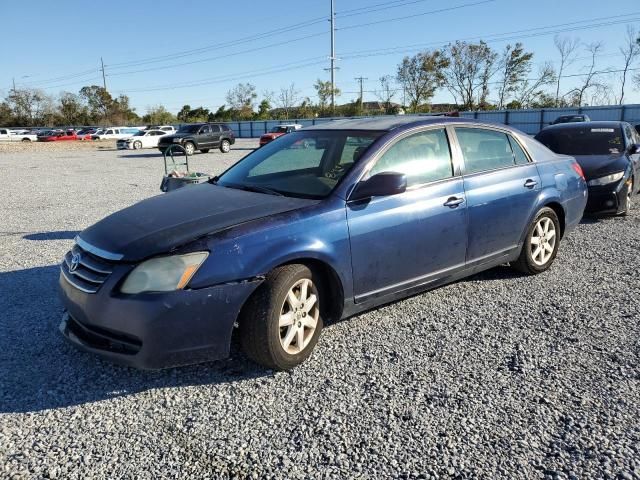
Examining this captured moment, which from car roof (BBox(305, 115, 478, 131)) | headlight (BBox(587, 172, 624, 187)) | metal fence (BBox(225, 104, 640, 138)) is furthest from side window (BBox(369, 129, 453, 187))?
metal fence (BBox(225, 104, 640, 138))

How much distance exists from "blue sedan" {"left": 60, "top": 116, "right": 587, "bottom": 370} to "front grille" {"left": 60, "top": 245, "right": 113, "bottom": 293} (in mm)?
10

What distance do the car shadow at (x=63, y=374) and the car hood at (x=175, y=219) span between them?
83 centimetres

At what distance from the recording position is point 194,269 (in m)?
2.92

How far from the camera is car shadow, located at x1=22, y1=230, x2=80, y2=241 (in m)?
7.13

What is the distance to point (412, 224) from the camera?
12.4 feet

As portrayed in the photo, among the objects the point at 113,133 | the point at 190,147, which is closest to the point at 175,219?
the point at 190,147

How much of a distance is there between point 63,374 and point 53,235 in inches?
183

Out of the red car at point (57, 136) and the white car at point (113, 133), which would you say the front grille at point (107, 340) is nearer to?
the white car at point (113, 133)

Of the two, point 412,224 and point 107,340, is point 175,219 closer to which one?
point 107,340

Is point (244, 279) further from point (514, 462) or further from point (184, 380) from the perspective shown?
point (514, 462)

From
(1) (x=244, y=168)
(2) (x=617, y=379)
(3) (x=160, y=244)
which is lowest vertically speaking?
(2) (x=617, y=379)

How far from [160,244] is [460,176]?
2504mm

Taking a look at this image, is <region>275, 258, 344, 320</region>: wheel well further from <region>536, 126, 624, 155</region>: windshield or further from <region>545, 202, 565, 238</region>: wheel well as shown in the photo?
<region>536, 126, 624, 155</region>: windshield

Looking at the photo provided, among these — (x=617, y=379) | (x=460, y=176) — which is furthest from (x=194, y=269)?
(x=617, y=379)
